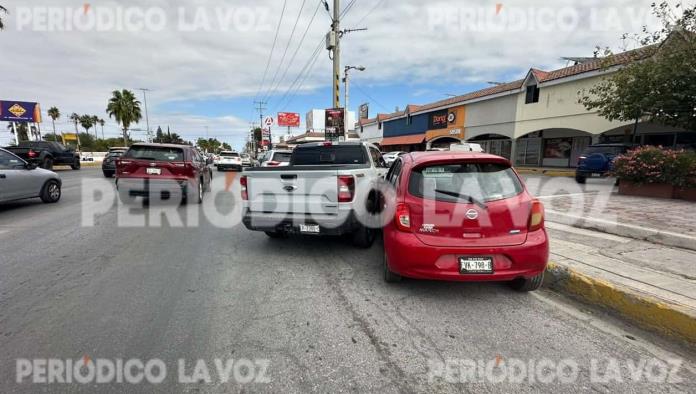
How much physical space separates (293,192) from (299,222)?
452 mm

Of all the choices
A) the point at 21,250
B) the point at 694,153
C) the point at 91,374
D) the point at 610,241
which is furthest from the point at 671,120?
the point at 21,250

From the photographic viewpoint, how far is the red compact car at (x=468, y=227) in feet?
11.1

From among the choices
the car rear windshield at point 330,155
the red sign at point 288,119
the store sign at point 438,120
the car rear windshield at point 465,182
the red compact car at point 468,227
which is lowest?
the red compact car at point 468,227

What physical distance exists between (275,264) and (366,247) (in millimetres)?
1529

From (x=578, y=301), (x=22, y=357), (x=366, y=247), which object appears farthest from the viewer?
(x=366, y=247)

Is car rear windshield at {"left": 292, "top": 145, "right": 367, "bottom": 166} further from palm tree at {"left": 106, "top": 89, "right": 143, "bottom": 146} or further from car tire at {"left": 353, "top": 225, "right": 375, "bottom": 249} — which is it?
palm tree at {"left": 106, "top": 89, "right": 143, "bottom": 146}

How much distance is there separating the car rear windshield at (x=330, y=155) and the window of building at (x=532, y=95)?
71.1 feet

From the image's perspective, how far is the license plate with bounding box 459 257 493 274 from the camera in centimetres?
337

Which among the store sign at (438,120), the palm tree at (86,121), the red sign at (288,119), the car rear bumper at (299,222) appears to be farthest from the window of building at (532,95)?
the palm tree at (86,121)

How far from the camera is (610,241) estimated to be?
5387 millimetres

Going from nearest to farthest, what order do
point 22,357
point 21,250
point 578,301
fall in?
point 22,357
point 578,301
point 21,250

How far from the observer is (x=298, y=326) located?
10.1 ft

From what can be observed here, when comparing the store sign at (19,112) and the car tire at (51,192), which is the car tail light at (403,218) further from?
the store sign at (19,112)

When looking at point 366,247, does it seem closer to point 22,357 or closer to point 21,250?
point 22,357
